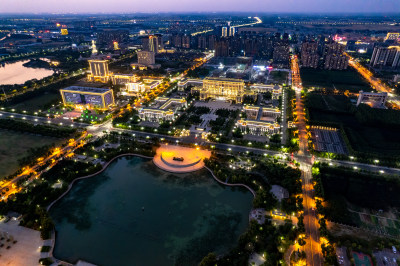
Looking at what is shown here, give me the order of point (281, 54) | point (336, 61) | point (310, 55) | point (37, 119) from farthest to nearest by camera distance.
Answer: point (281, 54) → point (310, 55) → point (336, 61) → point (37, 119)

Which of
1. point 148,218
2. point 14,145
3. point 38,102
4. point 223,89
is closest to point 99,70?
point 38,102

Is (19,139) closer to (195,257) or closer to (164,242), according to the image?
(164,242)

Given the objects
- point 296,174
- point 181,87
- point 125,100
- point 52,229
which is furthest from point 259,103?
point 52,229

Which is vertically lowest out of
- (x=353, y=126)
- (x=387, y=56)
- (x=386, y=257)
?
(x=386, y=257)

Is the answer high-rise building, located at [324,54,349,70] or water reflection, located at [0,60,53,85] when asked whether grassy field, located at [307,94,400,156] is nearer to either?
high-rise building, located at [324,54,349,70]

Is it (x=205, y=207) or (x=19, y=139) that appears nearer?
(x=205, y=207)

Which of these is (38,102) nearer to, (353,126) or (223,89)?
(223,89)

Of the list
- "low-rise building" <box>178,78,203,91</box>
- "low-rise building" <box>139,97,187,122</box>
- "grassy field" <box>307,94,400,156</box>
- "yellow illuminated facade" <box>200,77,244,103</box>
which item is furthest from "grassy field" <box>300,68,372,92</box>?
"low-rise building" <box>139,97,187,122</box>
